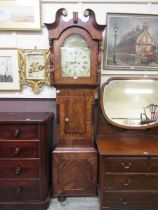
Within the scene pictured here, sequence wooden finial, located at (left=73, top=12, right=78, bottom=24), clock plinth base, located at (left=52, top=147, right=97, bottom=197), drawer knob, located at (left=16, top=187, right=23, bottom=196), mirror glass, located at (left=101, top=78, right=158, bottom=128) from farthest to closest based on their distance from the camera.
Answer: mirror glass, located at (left=101, top=78, right=158, bottom=128), clock plinth base, located at (left=52, top=147, right=97, bottom=197), drawer knob, located at (left=16, top=187, right=23, bottom=196), wooden finial, located at (left=73, top=12, right=78, bottom=24)

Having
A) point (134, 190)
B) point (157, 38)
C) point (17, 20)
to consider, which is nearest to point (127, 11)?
point (157, 38)

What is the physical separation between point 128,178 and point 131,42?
1.33 m

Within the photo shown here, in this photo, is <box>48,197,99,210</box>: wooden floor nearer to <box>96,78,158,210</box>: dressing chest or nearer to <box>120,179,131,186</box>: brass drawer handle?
<box>96,78,158,210</box>: dressing chest

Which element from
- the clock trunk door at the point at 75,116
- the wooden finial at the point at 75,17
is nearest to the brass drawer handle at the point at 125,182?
the clock trunk door at the point at 75,116

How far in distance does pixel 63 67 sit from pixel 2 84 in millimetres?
713

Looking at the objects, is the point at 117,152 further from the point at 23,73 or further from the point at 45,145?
the point at 23,73

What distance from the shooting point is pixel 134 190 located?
6.25 feet

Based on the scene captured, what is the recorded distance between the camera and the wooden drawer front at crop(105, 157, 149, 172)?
185cm

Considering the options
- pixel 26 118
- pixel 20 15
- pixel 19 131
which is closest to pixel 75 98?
pixel 26 118

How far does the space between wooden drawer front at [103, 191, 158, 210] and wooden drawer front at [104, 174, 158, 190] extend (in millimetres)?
49

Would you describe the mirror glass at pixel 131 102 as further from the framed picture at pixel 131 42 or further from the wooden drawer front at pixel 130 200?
the wooden drawer front at pixel 130 200

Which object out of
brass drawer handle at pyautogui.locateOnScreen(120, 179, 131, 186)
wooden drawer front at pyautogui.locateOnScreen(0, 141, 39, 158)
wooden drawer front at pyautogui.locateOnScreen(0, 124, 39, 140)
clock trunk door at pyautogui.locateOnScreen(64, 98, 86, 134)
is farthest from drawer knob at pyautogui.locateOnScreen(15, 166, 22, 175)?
brass drawer handle at pyautogui.locateOnScreen(120, 179, 131, 186)

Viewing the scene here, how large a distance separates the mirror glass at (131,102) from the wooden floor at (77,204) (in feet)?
2.74

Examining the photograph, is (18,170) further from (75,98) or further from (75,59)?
(75,59)
